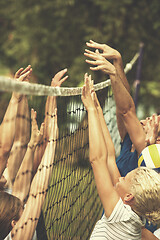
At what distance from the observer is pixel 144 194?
101 inches

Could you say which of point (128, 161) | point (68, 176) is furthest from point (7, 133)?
point (68, 176)

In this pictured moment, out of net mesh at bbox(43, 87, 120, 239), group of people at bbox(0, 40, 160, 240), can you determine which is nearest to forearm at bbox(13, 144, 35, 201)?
group of people at bbox(0, 40, 160, 240)

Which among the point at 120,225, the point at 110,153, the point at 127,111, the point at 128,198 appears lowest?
the point at 120,225

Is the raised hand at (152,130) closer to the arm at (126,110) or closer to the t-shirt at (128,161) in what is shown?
the arm at (126,110)

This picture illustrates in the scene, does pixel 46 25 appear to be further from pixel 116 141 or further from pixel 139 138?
pixel 139 138

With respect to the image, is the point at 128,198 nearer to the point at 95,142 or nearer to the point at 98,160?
the point at 98,160

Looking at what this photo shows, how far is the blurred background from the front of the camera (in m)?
13.4

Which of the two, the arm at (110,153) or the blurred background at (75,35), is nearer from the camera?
the arm at (110,153)

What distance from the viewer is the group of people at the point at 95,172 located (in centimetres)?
260

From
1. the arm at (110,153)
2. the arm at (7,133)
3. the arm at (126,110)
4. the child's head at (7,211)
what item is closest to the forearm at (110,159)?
the arm at (110,153)

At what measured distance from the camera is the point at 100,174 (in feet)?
8.74

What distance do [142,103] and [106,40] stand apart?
2385mm

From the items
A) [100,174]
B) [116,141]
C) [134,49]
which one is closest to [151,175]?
[100,174]

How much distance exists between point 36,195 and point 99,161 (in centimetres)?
50
